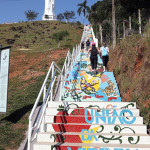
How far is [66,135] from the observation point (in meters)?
5.07

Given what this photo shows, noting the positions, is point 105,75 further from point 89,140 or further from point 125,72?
point 89,140

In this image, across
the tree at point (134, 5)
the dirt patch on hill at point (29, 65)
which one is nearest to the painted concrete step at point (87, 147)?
the dirt patch on hill at point (29, 65)

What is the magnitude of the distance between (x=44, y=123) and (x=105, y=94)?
3.18 meters

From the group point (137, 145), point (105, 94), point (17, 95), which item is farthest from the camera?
point (17, 95)

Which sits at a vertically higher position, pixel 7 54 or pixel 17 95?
pixel 7 54

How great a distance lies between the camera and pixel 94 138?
5.02 metres

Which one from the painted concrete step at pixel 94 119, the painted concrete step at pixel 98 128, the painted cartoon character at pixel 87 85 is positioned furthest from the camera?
the painted cartoon character at pixel 87 85

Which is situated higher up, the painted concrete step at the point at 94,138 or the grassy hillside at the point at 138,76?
the grassy hillside at the point at 138,76

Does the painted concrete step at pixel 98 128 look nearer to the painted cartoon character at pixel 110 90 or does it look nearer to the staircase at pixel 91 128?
the staircase at pixel 91 128

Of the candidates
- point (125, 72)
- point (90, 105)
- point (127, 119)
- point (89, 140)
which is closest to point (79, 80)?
point (125, 72)

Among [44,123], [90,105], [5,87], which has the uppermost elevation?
[5,87]

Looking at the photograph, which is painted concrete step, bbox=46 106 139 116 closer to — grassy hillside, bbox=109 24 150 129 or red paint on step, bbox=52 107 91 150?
red paint on step, bbox=52 107 91 150

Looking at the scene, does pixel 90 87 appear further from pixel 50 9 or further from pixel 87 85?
pixel 50 9

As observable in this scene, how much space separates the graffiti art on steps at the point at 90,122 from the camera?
5008 millimetres
